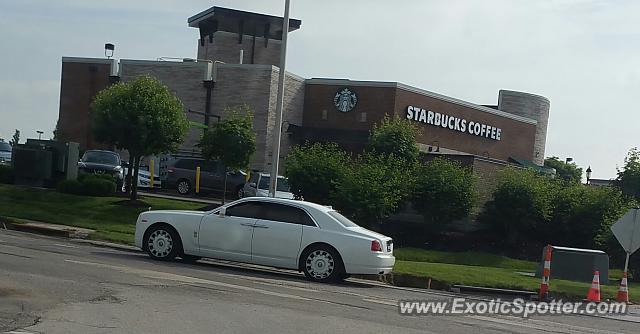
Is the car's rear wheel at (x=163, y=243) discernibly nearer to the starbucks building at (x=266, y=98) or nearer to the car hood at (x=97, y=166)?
the car hood at (x=97, y=166)

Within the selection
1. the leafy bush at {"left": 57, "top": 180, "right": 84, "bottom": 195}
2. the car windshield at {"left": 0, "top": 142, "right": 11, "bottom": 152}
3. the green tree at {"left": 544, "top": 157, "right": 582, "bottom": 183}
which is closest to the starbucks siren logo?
the car windshield at {"left": 0, "top": 142, "right": 11, "bottom": 152}

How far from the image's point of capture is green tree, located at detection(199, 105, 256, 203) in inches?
1182

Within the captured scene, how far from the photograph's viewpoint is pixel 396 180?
28.3 m

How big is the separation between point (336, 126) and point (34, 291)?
125 ft

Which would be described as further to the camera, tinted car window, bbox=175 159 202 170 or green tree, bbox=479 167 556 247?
tinted car window, bbox=175 159 202 170

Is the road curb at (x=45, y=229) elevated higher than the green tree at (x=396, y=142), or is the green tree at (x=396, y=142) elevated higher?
the green tree at (x=396, y=142)

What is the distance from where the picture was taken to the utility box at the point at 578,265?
21.4 meters

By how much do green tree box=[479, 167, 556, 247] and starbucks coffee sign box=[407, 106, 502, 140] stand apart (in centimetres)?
1943

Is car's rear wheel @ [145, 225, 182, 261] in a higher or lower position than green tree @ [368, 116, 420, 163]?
lower

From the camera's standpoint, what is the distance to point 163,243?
1691 cm

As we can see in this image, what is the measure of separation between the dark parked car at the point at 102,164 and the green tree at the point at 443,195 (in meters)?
12.1

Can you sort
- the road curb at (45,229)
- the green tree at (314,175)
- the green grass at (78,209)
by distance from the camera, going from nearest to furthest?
the road curb at (45,229), the green grass at (78,209), the green tree at (314,175)

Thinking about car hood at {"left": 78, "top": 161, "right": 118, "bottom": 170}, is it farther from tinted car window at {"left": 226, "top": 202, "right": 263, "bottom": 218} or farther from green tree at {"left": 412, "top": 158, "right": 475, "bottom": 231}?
tinted car window at {"left": 226, "top": 202, "right": 263, "bottom": 218}

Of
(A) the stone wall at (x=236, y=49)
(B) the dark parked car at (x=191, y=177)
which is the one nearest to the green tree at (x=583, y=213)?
(B) the dark parked car at (x=191, y=177)
